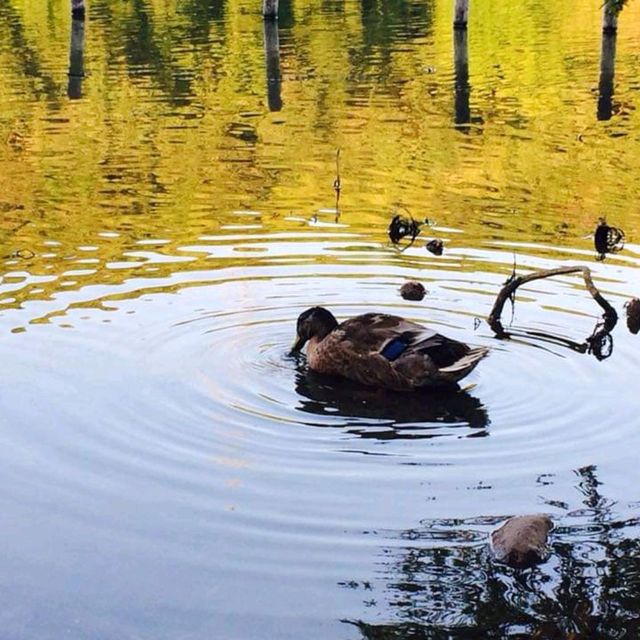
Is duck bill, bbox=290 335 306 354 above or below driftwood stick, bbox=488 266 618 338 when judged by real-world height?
below

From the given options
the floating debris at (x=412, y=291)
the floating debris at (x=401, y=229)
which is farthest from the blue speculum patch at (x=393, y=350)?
the floating debris at (x=401, y=229)

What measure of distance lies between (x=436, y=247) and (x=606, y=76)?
1910 cm

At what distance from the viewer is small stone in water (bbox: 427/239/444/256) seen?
45.8ft

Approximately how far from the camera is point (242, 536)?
6.99 metres

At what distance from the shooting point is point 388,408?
31.0ft

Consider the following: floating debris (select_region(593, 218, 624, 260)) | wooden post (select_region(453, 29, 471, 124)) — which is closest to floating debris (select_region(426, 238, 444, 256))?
floating debris (select_region(593, 218, 624, 260))

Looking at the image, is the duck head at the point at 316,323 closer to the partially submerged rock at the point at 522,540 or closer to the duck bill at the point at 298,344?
the duck bill at the point at 298,344

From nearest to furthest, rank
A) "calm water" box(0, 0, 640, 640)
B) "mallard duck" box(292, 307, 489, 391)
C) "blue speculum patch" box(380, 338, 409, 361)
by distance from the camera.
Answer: "calm water" box(0, 0, 640, 640) → "mallard duck" box(292, 307, 489, 391) → "blue speculum patch" box(380, 338, 409, 361)

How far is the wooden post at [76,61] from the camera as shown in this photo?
1235 inches

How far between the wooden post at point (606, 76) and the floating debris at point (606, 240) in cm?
1188

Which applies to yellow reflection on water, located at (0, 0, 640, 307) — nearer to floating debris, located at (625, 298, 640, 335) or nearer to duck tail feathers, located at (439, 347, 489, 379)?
floating debris, located at (625, 298, 640, 335)

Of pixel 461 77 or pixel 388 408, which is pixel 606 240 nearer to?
pixel 388 408

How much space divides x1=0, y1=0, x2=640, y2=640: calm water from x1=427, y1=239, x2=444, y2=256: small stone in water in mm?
216

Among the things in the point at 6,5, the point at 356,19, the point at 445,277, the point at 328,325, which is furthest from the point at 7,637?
the point at 6,5
